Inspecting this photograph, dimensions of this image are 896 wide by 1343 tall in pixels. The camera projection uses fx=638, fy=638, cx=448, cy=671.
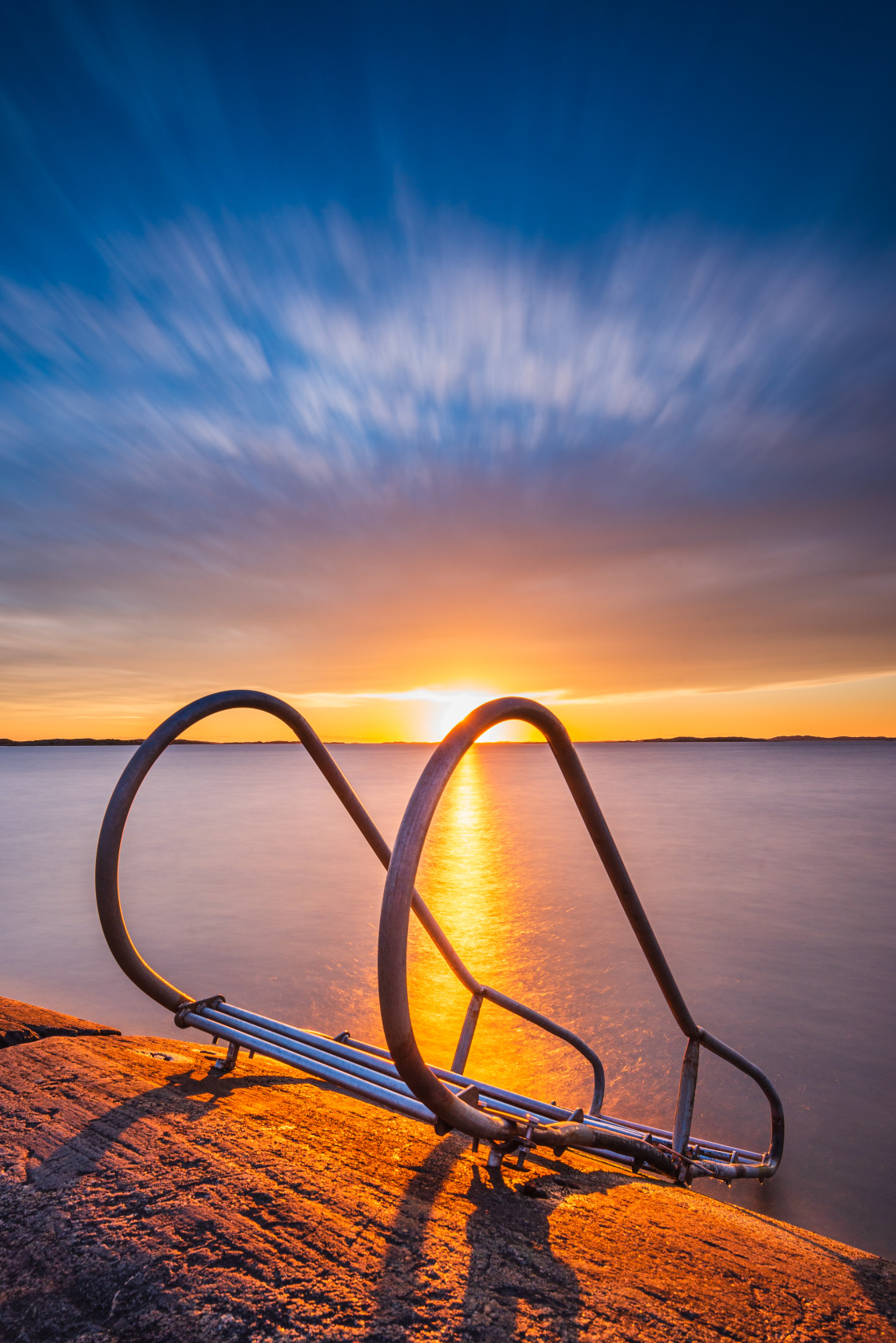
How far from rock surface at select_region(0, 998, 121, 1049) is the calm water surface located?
417cm

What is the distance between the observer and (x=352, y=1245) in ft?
5.52

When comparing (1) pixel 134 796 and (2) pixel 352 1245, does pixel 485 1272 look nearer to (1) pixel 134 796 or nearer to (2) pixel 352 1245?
(2) pixel 352 1245

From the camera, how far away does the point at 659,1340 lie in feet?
4.80

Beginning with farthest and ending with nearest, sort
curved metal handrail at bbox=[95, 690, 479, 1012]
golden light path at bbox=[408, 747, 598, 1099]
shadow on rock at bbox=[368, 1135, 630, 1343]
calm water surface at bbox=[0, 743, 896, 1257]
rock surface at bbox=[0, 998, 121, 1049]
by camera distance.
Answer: golden light path at bbox=[408, 747, 598, 1099], calm water surface at bbox=[0, 743, 896, 1257], rock surface at bbox=[0, 998, 121, 1049], curved metal handrail at bbox=[95, 690, 479, 1012], shadow on rock at bbox=[368, 1135, 630, 1343]

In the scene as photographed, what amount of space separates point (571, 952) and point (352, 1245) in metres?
10.9

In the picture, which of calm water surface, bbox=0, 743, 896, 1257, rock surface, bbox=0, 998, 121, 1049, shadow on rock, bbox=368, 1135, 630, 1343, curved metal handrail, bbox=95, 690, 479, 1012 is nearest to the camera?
shadow on rock, bbox=368, 1135, 630, 1343

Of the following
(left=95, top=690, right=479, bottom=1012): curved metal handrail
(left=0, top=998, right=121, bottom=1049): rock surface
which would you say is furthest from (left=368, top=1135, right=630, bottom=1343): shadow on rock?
(left=0, top=998, right=121, bottom=1049): rock surface

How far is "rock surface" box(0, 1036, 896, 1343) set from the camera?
1480mm

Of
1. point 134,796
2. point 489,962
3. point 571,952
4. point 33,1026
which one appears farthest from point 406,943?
point 571,952

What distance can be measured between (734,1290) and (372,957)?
10056 mm

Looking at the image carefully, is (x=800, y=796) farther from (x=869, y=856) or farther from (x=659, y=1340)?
(x=659, y=1340)

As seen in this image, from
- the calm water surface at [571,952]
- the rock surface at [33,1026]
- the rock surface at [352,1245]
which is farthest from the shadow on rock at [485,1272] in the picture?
the calm water surface at [571,952]

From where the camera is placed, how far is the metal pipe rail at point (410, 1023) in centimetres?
156

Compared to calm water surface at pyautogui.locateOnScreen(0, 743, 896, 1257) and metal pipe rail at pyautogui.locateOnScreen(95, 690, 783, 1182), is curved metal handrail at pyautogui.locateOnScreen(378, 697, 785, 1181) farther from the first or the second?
calm water surface at pyautogui.locateOnScreen(0, 743, 896, 1257)
